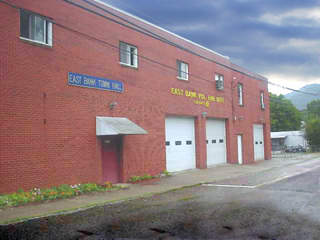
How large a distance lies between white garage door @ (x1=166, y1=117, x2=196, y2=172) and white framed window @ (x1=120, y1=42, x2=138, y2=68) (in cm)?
408

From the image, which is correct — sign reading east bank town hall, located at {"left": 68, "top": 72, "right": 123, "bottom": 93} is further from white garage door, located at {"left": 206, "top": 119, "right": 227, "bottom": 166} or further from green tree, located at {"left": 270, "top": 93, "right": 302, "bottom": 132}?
green tree, located at {"left": 270, "top": 93, "right": 302, "bottom": 132}

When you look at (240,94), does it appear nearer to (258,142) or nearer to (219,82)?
(219,82)

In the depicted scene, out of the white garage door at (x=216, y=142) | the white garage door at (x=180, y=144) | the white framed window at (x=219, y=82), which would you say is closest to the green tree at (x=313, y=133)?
the white garage door at (x=216, y=142)

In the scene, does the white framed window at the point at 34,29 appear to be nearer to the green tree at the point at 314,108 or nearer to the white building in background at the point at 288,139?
the white building in background at the point at 288,139

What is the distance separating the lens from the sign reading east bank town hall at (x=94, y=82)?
45.1 ft

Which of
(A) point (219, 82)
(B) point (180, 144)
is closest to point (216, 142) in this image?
(A) point (219, 82)

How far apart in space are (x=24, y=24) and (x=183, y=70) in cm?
1078

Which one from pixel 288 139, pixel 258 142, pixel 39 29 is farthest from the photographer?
pixel 288 139

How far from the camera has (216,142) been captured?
80.0 ft

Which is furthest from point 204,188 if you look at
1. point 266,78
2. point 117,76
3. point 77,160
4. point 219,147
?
point 266,78

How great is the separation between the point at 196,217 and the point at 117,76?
9.29 metres

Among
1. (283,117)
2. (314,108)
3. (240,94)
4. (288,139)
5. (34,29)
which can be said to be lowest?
(288,139)

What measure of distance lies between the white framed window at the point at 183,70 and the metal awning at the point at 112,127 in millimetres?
6896

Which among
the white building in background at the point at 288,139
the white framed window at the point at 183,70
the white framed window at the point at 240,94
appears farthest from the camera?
the white building in background at the point at 288,139
